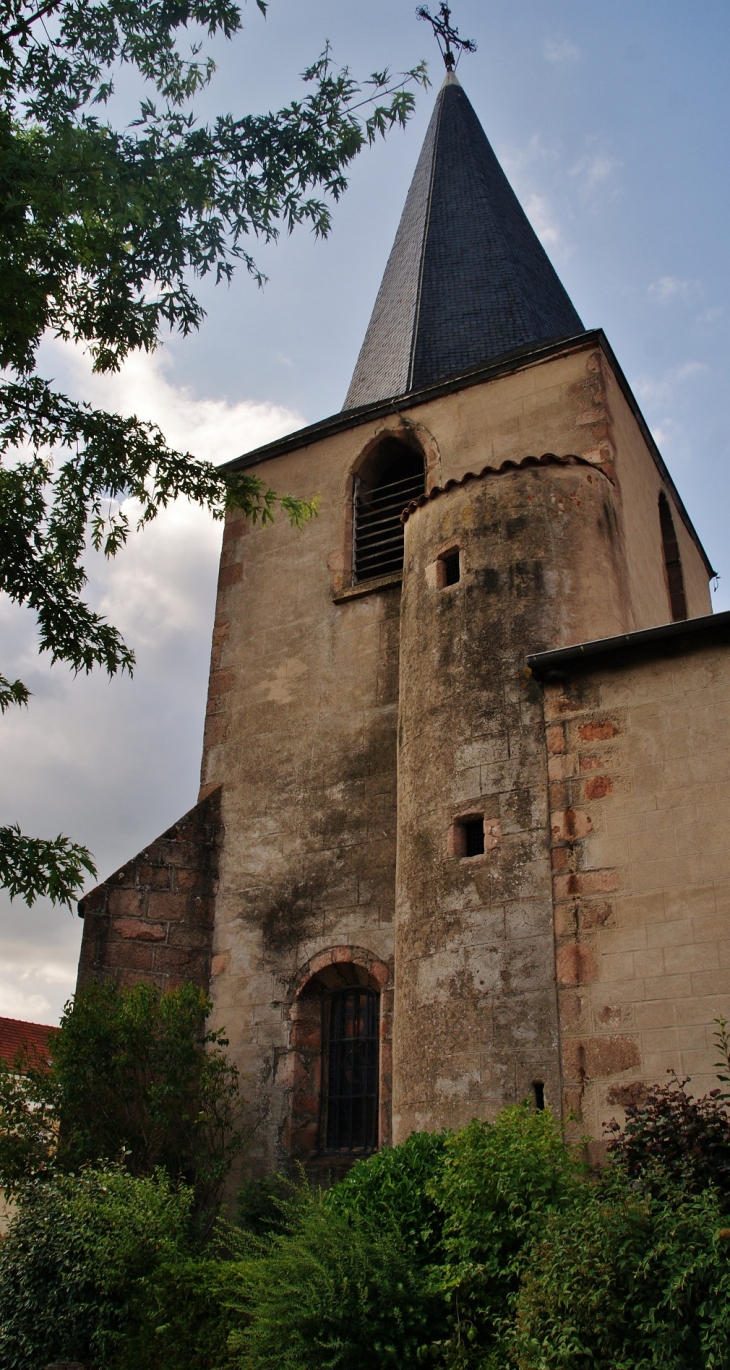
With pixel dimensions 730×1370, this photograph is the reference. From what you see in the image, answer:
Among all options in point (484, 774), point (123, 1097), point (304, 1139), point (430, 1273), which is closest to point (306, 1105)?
point (304, 1139)

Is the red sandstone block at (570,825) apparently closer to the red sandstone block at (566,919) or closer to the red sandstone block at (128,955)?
the red sandstone block at (566,919)

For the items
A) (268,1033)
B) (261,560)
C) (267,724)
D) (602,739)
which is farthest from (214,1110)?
(261,560)

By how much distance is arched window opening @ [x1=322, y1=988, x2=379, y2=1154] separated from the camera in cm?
989

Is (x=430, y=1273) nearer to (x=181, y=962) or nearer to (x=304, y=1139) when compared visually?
(x=304, y=1139)

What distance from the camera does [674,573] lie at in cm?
1349

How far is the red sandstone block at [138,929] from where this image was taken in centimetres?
1078

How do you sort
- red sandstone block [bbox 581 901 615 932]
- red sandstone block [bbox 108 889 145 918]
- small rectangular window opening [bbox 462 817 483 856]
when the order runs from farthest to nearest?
1. red sandstone block [bbox 108 889 145 918]
2. small rectangular window opening [bbox 462 817 483 856]
3. red sandstone block [bbox 581 901 615 932]

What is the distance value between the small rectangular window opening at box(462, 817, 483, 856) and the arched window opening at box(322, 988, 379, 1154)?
225 cm

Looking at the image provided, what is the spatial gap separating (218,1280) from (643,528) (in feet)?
25.9

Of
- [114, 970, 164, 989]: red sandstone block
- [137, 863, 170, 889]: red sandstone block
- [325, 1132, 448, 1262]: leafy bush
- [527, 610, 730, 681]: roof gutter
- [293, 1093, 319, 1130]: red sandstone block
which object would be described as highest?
[527, 610, 730, 681]: roof gutter

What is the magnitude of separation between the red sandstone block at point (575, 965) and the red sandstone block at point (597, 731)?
4.46 ft

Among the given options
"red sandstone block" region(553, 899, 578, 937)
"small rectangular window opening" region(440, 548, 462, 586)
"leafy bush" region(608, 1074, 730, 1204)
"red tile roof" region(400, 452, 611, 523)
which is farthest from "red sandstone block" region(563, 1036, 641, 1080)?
"red tile roof" region(400, 452, 611, 523)

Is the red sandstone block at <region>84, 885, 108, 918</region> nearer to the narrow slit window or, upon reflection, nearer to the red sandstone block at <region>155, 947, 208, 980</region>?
the red sandstone block at <region>155, 947, 208, 980</region>

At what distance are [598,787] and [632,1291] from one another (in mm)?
3388
